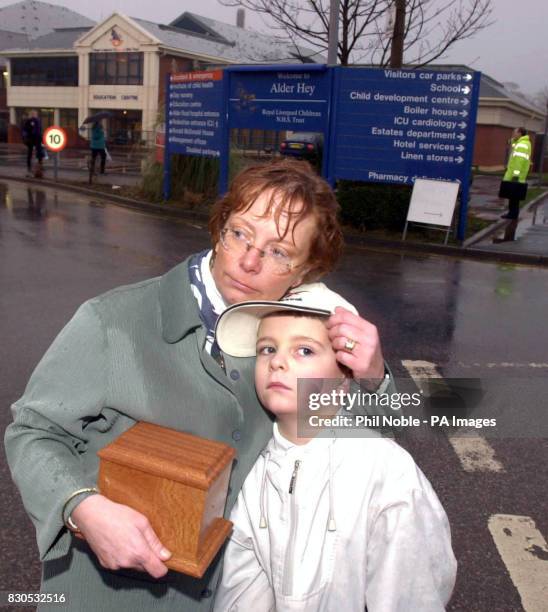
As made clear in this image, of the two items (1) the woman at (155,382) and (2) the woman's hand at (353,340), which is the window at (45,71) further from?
(2) the woman's hand at (353,340)

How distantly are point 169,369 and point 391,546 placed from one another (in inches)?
25.5

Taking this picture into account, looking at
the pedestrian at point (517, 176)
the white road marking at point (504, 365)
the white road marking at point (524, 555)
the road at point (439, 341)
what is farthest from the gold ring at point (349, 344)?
the pedestrian at point (517, 176)

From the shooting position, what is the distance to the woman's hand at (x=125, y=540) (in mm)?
1468

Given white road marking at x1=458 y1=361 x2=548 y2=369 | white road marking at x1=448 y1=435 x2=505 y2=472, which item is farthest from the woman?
white road marking at x1=458 y1=361 x2=548 y2=369

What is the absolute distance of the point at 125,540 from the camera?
57.9 inches

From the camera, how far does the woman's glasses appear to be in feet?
6.06

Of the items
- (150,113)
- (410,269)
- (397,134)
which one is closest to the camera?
(410,269)

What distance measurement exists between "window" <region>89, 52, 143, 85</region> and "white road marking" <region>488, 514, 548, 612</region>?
2002 inches

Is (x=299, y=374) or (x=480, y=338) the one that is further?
(x=480, y=338)

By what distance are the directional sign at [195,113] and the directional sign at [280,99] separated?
2.02 ft

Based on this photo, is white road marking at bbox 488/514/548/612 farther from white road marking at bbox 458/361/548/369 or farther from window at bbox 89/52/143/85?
window at bbox 89/52/143/85

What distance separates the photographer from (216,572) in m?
1.88

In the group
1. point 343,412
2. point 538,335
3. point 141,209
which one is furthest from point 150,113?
point 343,412

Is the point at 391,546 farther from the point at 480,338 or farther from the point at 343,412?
the point at 480,338
